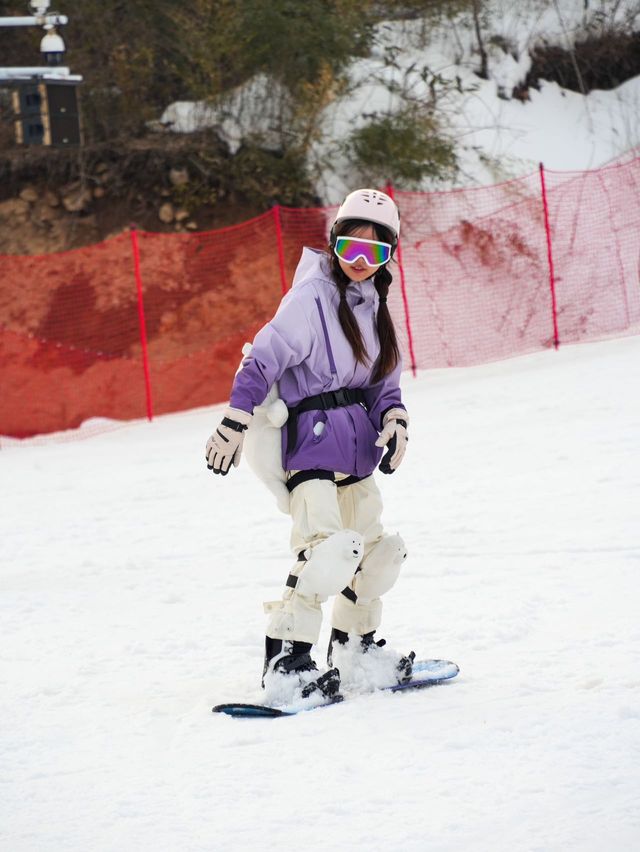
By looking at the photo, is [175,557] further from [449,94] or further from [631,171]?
[449,94]

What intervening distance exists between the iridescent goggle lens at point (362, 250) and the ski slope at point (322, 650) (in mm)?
1446

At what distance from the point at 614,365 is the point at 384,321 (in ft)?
25.6

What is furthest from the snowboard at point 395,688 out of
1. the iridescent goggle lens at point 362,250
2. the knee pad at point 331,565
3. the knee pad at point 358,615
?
the iridescent goggle lens at point 362,250

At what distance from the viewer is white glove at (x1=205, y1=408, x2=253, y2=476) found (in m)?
3.80

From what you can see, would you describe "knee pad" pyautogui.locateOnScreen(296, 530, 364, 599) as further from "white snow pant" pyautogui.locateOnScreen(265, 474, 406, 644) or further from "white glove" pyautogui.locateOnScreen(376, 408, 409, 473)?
"white glove" pyautogui.locateOnScreen(376, 408, 409, 473)

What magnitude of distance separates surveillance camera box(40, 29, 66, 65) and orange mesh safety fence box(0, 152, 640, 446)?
2.17m

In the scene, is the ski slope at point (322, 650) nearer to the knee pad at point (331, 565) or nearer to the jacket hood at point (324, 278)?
the knee pad at point (331, 565)

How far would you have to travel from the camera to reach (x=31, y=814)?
318cm

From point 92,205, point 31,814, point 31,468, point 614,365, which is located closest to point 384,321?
point 31,814

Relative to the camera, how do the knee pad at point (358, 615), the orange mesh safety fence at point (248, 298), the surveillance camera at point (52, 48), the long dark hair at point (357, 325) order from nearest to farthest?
the long dark hair at point (357, 325) < the knee pad at point (358, 615) < the surveillance camera at point (52, 48) < the orange mesh safety fence at point (248, 298)

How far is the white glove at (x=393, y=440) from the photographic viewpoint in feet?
13.2

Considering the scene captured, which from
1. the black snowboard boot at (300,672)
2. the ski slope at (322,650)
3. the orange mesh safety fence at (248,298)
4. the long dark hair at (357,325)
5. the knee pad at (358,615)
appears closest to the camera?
the ski slope at (322,650)

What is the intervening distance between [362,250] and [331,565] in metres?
1.05

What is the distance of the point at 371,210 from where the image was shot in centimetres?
408
